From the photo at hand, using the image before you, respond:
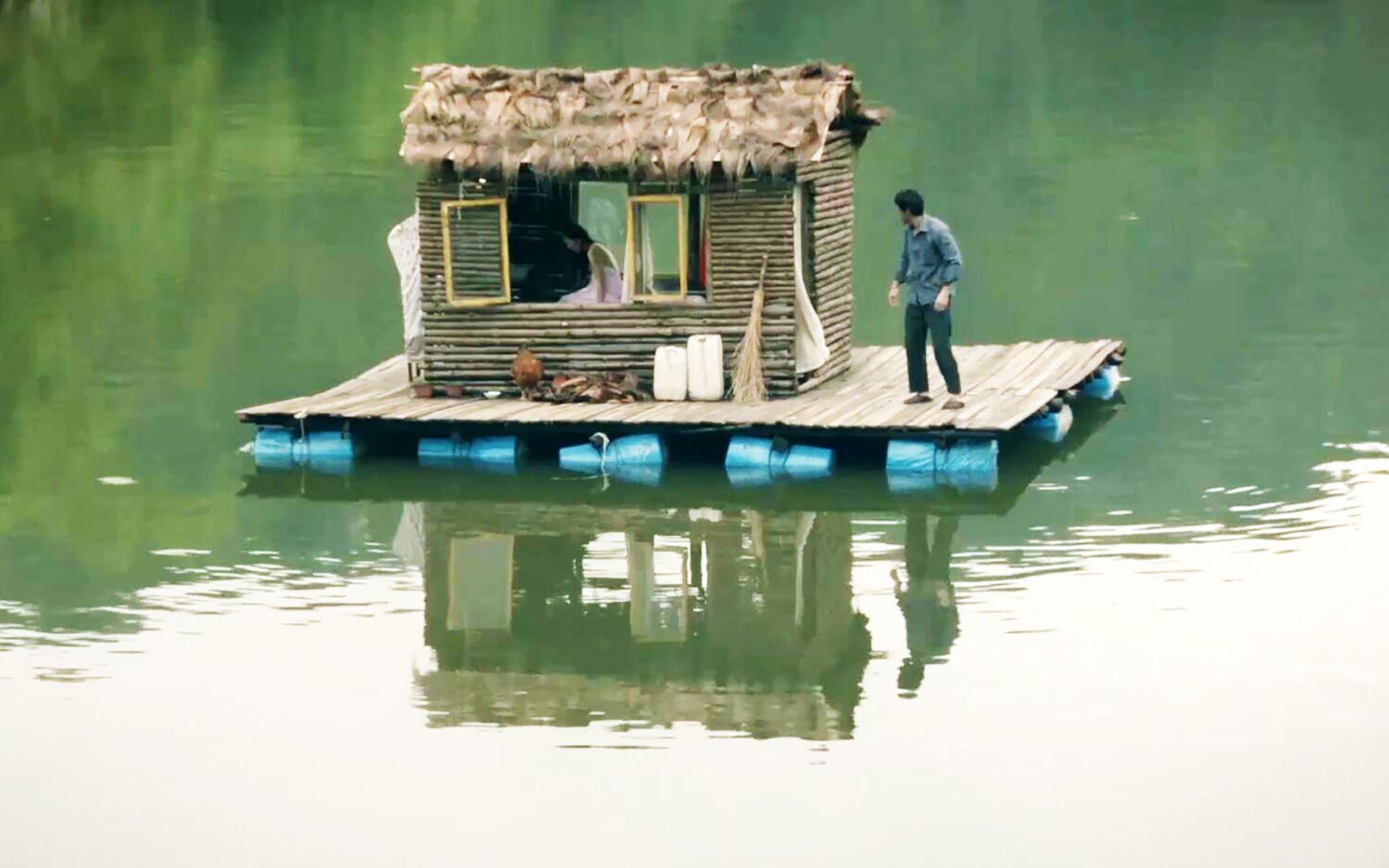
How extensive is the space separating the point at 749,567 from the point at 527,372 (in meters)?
4.48

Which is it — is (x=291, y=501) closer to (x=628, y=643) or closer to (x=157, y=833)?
(x=628, y=643)

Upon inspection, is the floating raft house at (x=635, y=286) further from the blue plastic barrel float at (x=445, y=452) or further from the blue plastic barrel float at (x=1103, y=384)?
the blue plastic barrel float at (x=1103, y=384)

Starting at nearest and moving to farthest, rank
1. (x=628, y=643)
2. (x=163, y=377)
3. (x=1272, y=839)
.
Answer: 1. (x=1272, y=839)
2. (x=628, y=643)
3. (x=163, y=377)

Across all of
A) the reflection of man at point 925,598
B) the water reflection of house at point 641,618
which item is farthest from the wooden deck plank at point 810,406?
the reflection of man at point 925,598

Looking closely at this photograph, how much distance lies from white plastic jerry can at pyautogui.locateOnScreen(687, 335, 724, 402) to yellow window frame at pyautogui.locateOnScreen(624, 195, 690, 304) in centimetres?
44

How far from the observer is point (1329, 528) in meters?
19.5

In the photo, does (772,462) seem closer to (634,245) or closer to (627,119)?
(634,245)

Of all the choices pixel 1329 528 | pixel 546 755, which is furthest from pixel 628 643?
pixel 1329 528

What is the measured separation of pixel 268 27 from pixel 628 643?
1806 inches

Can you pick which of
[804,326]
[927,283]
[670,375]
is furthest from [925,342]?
[670,375]

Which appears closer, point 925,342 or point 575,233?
point 925,342

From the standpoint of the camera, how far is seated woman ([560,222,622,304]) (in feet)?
76.2

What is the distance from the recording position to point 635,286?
75.0ft

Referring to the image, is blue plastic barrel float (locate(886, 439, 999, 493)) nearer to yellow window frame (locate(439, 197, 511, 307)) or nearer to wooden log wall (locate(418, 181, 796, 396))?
wooden log wall (locate(418, 181, 796, 396))
